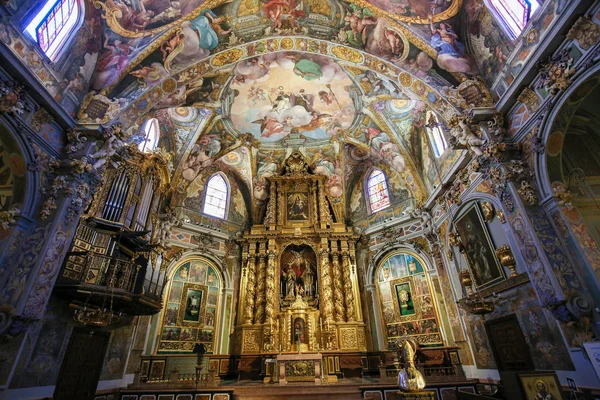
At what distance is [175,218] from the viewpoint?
15.1m

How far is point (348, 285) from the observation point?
1631 centimetres

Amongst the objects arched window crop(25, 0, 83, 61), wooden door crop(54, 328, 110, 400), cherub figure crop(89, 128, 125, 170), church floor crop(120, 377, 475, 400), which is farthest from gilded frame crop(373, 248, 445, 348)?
arched window crop(25, 0, 83, 61)

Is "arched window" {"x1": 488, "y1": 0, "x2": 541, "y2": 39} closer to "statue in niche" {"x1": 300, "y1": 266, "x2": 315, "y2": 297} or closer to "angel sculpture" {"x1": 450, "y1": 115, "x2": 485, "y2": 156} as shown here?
"angel sculpture" {"x1": 450, "y1": 115, "x2": 485, "y2": 156}

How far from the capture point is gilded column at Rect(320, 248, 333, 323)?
51.0 feet

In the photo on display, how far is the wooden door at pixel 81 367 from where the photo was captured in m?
9.16

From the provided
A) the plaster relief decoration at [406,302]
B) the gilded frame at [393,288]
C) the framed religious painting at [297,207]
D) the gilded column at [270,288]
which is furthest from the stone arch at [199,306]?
the plaster relief decoration at [406,302]

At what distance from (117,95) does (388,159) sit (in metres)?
13.3

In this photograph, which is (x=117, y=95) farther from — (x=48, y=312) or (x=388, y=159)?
(x=388, y=159)

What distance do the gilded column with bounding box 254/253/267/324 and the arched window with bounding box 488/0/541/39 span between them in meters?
14.6

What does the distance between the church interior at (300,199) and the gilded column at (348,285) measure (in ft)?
0.65

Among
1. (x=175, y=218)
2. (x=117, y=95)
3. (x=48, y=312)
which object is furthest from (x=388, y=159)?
(x=48, y=312)

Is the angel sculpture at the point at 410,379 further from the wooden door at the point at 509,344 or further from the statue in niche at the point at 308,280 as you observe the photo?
the statue in niche at the point at 308,280

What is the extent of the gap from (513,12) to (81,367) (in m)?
17.6

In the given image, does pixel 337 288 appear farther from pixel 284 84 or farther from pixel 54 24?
pixel 54 24
